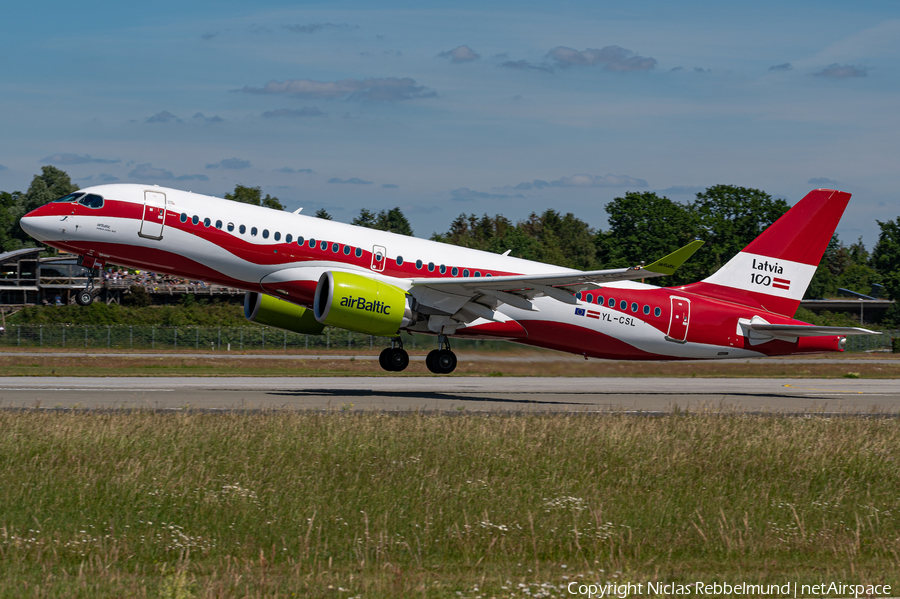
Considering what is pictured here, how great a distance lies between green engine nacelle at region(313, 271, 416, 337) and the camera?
2623cm

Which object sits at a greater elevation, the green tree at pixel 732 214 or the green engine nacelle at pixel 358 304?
the green tree at pixel 732 214

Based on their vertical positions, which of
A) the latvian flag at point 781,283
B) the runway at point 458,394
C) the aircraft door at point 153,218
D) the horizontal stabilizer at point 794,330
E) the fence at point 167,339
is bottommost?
the fence at point 167,339

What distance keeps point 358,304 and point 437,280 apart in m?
2.99

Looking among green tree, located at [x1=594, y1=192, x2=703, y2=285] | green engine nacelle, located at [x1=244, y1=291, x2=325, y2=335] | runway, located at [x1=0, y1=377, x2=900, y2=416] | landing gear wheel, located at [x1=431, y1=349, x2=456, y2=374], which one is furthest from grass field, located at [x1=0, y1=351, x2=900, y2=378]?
green tree, located at [x1=594, y1=192, x2=703, y2=285]

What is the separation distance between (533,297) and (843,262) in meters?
192

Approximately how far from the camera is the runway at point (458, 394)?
23906 millimetres

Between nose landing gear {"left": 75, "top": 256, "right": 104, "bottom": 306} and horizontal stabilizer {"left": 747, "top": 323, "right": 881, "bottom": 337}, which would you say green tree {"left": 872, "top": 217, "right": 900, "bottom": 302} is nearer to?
horizontal stabilizer {"left": 747, "top": 323, "right": 881, "bottom": 337}

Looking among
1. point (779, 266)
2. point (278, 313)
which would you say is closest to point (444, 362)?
point (278, 313)

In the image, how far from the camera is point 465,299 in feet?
94.8


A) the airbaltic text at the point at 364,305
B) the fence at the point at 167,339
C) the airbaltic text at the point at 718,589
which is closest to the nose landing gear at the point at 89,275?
the airbaltic text at the point at 364,305

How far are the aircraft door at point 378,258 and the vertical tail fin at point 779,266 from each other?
12354mm

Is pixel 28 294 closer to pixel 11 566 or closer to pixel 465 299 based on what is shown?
pixel 465 299

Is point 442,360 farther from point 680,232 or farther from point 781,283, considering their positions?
point 680,232

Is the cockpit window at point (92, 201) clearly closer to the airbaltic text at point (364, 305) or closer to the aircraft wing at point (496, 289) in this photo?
the airbaltic text at point (364, 305)
